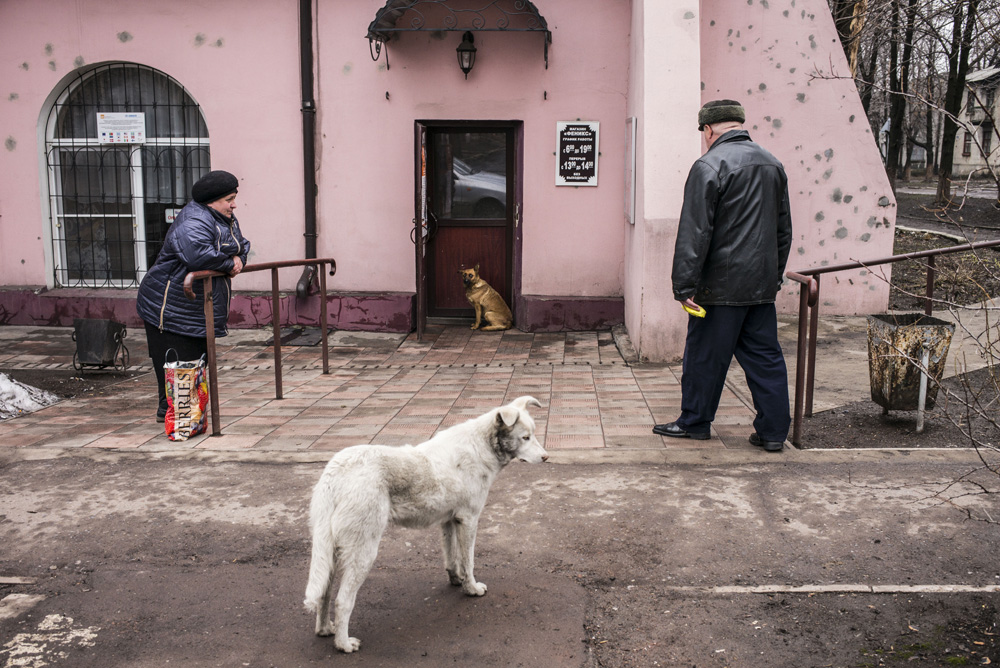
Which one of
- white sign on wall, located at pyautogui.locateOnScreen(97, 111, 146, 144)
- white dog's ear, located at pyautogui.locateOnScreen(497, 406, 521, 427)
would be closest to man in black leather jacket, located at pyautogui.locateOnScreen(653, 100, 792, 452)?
white dog's ear, located at pyautogui.locateOnScreen(497, 406, 521, 427)

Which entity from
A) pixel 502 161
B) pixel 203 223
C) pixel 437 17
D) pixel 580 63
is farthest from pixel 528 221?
pixel 203 223

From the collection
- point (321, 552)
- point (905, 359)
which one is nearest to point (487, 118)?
point (905, 359)

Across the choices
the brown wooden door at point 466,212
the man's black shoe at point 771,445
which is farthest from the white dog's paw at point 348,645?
the brown wooden door at point 466,212

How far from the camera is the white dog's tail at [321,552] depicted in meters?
2.95

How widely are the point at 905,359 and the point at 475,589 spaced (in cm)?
317

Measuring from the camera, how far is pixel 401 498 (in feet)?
10.2

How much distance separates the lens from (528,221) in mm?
9273

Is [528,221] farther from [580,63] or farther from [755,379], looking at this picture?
[755,379]

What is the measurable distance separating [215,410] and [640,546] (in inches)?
116

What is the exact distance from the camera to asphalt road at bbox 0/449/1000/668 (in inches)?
122

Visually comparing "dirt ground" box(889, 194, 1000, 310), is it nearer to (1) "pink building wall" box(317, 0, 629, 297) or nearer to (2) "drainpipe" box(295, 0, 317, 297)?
(1) "pink building wall" box(317, 0, 629, 297)

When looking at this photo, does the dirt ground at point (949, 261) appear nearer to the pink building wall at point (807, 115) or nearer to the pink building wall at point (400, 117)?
the pink building wall at point (807, 115)

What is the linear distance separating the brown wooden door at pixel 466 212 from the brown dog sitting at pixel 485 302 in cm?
35

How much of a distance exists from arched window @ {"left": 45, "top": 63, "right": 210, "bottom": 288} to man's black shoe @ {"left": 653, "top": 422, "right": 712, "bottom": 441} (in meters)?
6.46
